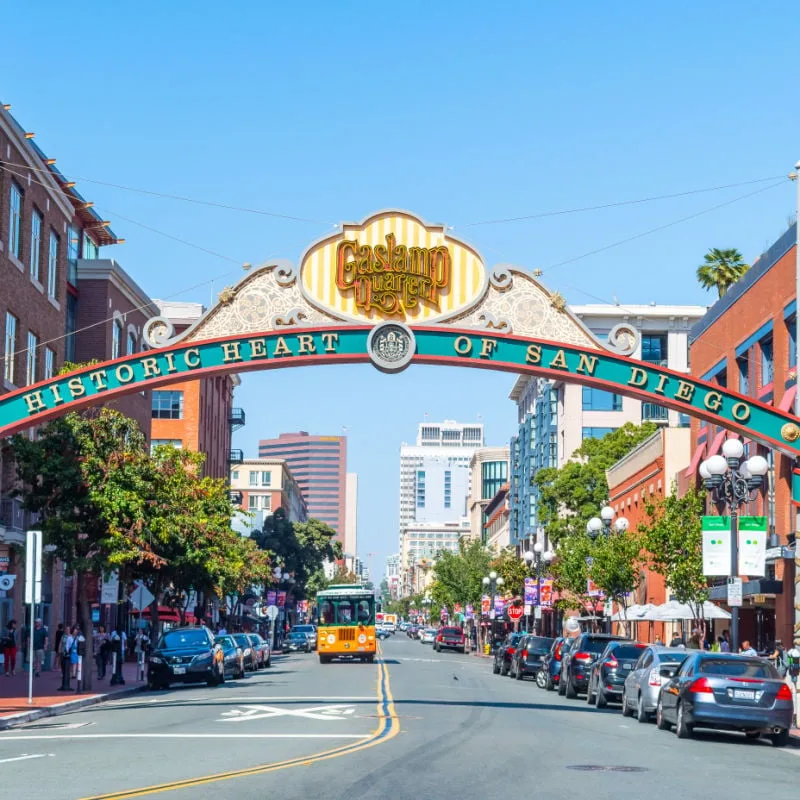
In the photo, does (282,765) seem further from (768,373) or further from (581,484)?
(581,484)

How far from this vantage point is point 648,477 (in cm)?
6431

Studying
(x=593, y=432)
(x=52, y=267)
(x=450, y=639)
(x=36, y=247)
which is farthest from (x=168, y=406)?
(x=36, y=247)

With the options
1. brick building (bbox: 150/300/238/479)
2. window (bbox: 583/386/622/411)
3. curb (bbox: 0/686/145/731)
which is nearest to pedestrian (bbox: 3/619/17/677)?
curb (bbox: 0/686/145/731)

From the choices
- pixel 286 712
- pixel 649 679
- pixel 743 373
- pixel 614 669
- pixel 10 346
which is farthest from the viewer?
pixel 743 373

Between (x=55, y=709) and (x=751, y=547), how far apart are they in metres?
13.9

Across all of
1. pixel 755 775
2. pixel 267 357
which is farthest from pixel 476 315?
pixel 755 775

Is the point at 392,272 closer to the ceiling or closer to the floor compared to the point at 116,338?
closer to the floor

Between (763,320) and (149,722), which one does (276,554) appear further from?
(149,722)

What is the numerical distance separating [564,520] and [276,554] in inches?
1526

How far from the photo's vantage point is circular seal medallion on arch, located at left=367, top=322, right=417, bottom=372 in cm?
2602

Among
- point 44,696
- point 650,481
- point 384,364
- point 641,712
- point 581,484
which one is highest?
point 384,364

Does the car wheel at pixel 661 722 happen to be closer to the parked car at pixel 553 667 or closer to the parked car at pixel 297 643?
the parked car at pixel 553 667

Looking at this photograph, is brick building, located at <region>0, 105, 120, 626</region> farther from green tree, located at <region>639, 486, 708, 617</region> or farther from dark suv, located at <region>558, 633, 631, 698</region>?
green tree, located at <region>639, 486, 708, 617</region>

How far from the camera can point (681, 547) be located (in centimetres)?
4281
